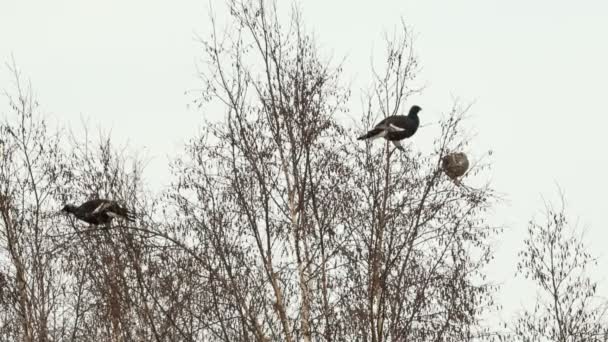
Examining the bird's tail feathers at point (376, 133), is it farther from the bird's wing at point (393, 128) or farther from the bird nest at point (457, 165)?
the bird nest at point (457, 165)

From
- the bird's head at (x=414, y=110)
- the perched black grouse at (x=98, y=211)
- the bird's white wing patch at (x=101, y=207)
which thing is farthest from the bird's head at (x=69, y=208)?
the bird's head at (x=414, y=110)

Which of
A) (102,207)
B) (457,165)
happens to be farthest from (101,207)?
(457,165)

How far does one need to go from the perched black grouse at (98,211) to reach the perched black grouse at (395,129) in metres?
3.35

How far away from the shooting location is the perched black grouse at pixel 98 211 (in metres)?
12.5

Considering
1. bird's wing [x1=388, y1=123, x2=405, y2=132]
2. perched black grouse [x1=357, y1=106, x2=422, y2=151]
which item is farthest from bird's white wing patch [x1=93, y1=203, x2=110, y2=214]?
bird's wing [x1=388, y1=123, x2=405, y2=132]

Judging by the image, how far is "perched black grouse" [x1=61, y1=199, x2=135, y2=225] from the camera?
490 inches

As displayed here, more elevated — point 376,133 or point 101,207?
point 376,133

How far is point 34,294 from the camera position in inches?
599

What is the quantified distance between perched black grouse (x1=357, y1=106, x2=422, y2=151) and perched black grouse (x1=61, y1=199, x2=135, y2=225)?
3.35 metres

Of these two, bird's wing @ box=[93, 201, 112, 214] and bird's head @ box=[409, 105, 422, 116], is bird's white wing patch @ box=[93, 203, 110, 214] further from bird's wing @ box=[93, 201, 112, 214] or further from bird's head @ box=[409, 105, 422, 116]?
bird's head @ box=[409, 105, 422, 116]

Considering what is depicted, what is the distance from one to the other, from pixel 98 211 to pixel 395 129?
14.5 feet

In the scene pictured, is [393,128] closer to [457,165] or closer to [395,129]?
[395,129]

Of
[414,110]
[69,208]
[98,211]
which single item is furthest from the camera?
[414,110]

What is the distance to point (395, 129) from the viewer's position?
1229 cm
